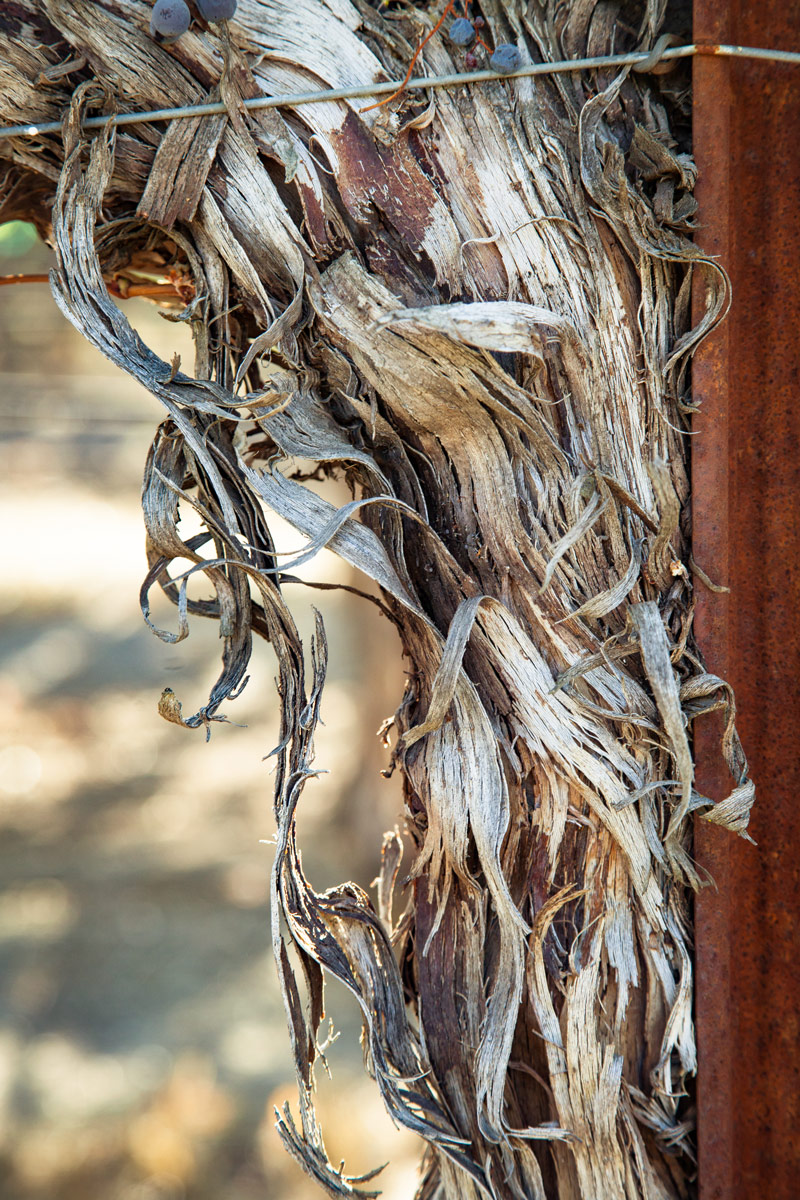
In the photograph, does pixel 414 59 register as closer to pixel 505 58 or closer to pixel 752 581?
pixel 505 58

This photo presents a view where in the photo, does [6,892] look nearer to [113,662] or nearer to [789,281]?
[113,662]

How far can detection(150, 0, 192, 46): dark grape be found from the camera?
2.04ft

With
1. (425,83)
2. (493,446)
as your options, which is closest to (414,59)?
(425,83)

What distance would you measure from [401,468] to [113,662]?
12.3 feet

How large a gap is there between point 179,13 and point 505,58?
0.25 metres

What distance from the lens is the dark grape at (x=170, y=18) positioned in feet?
2.04

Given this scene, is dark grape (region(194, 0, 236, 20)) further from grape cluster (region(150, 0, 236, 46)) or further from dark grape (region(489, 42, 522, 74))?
dark grape (region(489, 42, 522, 74))

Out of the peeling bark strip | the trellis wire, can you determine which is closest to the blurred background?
the peeling bark strip

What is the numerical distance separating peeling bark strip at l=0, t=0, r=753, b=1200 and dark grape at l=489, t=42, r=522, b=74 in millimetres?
17

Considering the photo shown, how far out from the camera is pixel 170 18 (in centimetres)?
62

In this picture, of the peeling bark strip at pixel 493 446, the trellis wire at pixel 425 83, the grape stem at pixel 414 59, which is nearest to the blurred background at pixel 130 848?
the peeling bark strip at pixel 493 446

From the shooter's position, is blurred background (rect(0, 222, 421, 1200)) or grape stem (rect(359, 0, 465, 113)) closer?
grape stem (rect(359, 0, 465, 113))

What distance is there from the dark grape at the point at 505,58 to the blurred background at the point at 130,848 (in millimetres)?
576

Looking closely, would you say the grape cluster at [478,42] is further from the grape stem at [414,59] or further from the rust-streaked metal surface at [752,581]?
the rust-streaked metal surface at [752,581]
